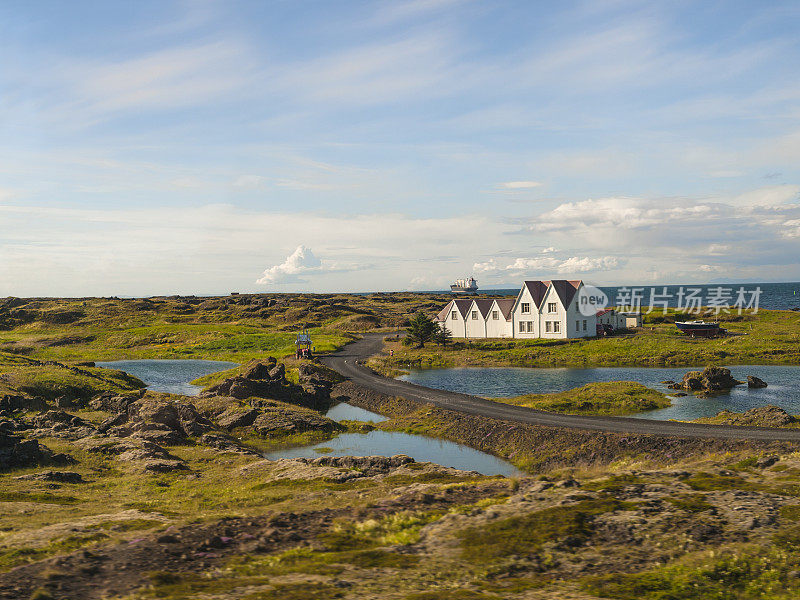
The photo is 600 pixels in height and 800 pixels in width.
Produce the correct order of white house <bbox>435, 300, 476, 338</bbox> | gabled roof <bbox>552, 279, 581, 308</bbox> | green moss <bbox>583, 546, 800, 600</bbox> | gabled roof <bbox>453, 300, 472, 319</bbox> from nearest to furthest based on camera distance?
→ green moss <bbox>583, 546, 800, 600</bbox>, gabled roof <bbox>552, 279, 581, 308</bbox>, gabled roof <bbox>453, 300, 472, 319</bbox>, white house <bbox>435, 300, 476, 338</bbox>

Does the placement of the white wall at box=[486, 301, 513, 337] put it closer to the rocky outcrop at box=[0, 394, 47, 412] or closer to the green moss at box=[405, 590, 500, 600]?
the rocky outcrop at box=[0, 394, 47, 412]

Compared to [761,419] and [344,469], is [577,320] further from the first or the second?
[344,469]

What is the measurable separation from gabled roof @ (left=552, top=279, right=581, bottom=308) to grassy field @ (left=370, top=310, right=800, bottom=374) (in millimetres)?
8001

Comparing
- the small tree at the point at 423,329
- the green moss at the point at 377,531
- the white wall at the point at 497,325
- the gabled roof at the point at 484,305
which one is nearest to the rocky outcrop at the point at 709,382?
the white wall at the point at 497,325

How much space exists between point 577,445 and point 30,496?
34.9 metres

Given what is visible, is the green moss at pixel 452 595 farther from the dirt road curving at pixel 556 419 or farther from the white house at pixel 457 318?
the white house at pixel 457 318

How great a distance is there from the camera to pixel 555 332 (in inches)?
4220

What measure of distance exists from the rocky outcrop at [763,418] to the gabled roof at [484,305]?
7006cm

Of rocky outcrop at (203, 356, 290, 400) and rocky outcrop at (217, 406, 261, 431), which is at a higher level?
rocky outcrop at (203, 356, 290, 400)

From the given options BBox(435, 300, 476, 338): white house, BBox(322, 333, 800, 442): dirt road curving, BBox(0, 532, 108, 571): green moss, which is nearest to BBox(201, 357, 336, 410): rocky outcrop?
BBox(322, 333, 800, 442): dirt road curving

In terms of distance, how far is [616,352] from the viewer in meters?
93.6

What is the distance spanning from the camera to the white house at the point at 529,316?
106062 mm

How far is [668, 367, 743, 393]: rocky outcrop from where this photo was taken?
64125 mm

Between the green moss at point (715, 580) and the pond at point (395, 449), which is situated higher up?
the green moss at point (715, 580)
